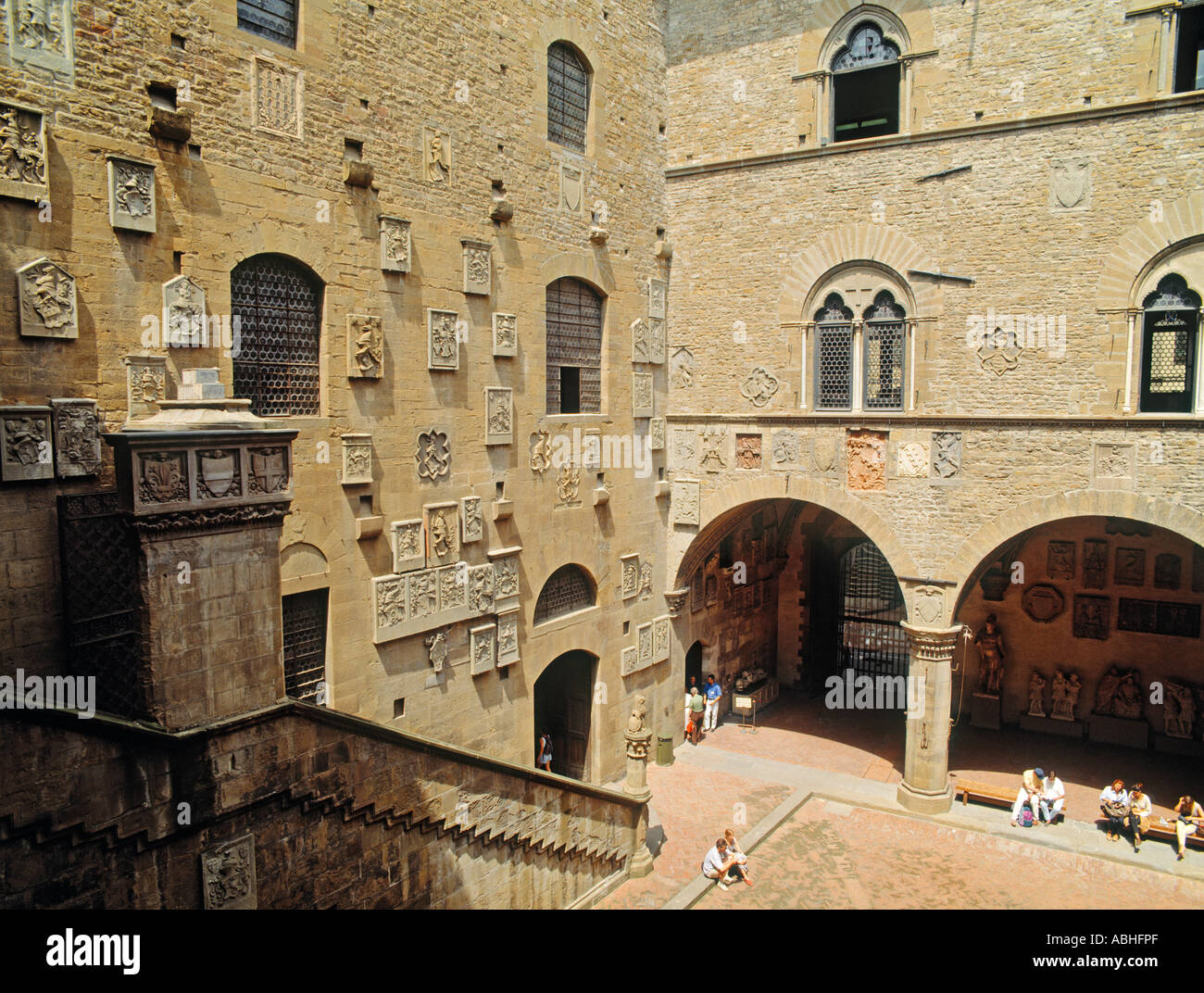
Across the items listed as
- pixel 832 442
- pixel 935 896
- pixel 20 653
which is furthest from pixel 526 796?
pixel 832 442

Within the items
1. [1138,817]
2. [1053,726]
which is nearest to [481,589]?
[1138,817]

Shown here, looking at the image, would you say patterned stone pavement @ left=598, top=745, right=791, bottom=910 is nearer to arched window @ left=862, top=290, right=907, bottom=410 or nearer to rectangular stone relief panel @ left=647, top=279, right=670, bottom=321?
arched window @ left=862, top=290, right=907, bottom=410

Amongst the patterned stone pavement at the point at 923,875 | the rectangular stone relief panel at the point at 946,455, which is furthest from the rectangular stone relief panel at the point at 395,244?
the patterned stone pavement at the point at 923,875

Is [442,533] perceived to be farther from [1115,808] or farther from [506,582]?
[1115,808]

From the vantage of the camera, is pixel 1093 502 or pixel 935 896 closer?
pixel 935 896

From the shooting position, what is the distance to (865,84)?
679 inches

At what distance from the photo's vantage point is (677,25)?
57.9ft

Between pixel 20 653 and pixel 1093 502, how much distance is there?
14.5 metres

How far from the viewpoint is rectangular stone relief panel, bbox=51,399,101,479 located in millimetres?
8672

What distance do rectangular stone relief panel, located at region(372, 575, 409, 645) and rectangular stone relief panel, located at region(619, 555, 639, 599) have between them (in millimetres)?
5548

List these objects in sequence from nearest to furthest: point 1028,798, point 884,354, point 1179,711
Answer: point 1028,798
point 884,354
point 1179,711

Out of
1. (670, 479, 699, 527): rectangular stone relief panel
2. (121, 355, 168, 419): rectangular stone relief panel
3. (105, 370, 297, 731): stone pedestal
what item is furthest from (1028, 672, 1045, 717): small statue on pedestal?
(121, 355, 168, 419): rectangular stone relief panel

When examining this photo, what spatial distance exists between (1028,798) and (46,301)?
52.3ft
